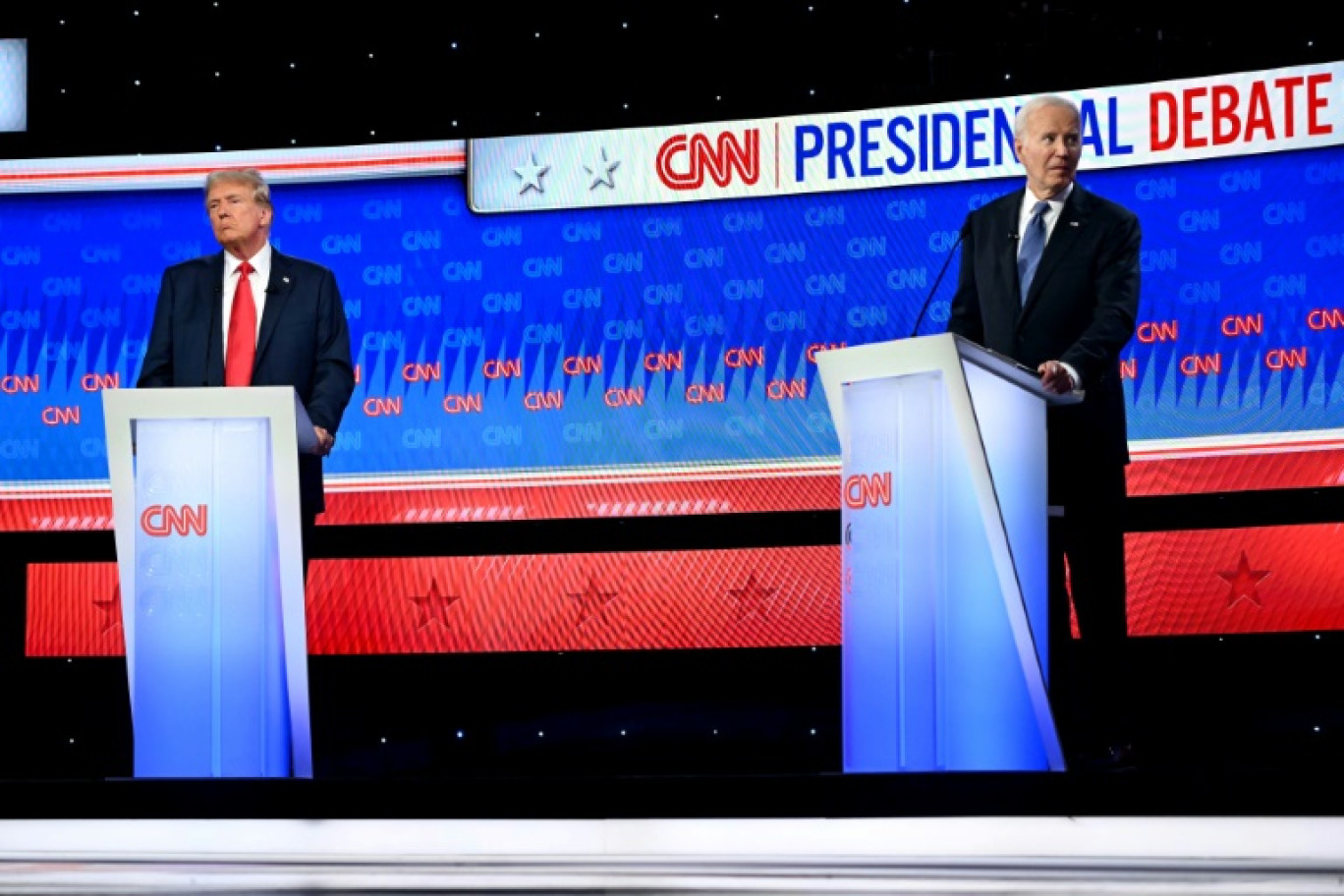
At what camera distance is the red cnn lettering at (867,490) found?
2.76 m

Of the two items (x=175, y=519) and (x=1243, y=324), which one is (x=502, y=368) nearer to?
(x=175, y=519)

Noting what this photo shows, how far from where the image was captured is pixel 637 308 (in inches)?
188

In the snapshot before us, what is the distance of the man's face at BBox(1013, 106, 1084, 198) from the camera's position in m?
3.11

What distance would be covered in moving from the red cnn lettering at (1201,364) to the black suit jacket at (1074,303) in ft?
4.30

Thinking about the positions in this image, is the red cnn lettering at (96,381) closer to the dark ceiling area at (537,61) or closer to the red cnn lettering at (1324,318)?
the dark ceiling area at (537,61)

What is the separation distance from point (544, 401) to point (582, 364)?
0.49 ft

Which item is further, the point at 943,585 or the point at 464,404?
the point at 464,404

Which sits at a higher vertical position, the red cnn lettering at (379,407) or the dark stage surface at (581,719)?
the red cnn lettering at (379,407)

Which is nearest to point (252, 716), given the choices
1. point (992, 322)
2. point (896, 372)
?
point (896, 372)

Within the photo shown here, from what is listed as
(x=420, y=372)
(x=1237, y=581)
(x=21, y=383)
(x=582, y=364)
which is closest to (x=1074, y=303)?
(x=1237, y=581)

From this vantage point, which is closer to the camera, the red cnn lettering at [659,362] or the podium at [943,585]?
the podium at [943,585]

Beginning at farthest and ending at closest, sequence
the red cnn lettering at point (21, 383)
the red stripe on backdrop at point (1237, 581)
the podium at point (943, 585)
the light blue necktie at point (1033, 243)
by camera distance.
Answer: the red cnn lettering at point (21, 383), the red stripe on backdrop at point (1237, 581), the light blue necktie at point (1033, 243), the podium at point (943, 585)

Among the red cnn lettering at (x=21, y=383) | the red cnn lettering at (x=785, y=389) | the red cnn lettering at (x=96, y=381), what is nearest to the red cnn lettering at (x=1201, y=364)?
the red cnn lettering at (x=785, y=389)

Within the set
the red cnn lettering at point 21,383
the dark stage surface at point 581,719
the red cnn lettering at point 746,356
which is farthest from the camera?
the red cnn lettering at point 21,383
